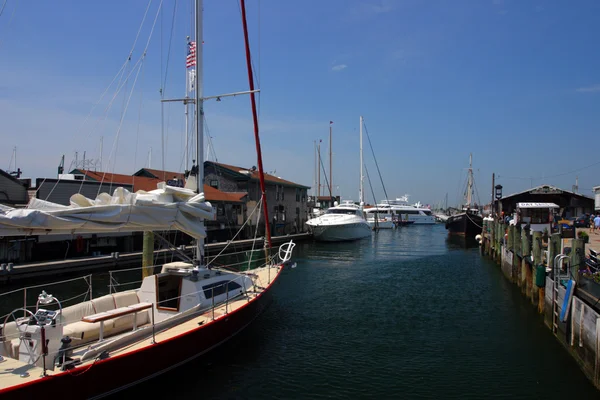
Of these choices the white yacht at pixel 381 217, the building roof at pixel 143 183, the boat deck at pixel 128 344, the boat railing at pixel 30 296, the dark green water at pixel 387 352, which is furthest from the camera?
the white yacht at pixel 381 217

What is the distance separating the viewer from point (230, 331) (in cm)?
1219

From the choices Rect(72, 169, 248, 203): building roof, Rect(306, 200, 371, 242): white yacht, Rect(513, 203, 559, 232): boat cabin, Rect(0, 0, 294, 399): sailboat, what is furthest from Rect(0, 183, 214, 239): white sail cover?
Rect(306, 200, 371, 242): white yacht

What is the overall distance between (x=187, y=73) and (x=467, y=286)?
18339 mm

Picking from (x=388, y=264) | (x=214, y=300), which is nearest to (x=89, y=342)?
(x=214, y=300)

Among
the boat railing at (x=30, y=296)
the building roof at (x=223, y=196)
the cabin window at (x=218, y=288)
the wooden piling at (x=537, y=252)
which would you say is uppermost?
the building roof at (x=223, y=196)

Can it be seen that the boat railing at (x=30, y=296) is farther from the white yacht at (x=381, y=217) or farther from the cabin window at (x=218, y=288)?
the white yacht at (x=381, y=217)

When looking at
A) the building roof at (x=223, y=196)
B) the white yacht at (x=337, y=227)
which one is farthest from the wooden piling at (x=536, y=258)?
the white yacht at (x=337, y=227)

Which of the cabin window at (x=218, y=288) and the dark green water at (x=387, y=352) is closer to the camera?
the dark green water at (x=387, y=352)

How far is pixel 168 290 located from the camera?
1235cm

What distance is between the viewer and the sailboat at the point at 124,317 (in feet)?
25.3

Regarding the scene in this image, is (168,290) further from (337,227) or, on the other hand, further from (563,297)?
(337,227)

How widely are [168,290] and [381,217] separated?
8284 cm

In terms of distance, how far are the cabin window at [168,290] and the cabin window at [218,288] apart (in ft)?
2.71

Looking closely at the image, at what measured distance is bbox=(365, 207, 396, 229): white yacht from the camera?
255ft
